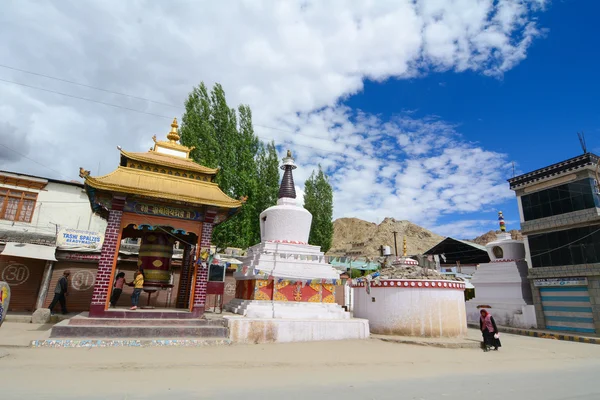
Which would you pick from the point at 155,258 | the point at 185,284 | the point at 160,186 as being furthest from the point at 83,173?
the point at 185,284

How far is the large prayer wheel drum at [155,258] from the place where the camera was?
1085 cm

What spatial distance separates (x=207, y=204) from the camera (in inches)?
401

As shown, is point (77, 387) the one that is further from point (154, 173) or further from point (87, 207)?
point (87, 207)

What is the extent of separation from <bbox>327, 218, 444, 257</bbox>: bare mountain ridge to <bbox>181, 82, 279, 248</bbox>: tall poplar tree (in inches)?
1969

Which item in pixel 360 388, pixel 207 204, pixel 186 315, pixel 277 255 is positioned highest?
pixel 207 204

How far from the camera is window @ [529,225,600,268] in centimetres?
1538

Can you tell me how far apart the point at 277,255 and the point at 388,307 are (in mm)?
4262

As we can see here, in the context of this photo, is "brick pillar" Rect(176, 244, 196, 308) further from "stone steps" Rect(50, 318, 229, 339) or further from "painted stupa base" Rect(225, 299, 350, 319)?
"stone steps" Rect(50, 318, 229, 339)

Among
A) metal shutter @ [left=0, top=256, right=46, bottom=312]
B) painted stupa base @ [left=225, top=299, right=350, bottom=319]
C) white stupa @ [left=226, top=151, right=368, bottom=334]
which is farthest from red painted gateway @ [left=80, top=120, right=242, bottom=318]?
metal shutter @ [left=0, top=256, right=46, bottom=312]

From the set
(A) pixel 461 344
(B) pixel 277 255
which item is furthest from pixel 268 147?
(A) pixel 461 344

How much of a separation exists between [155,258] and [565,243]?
18.3 metres

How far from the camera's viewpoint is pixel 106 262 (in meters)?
9.28

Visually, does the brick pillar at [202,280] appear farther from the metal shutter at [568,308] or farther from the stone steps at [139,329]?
the metal shutter at [568,308]

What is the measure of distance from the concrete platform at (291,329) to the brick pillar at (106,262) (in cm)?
331
